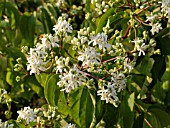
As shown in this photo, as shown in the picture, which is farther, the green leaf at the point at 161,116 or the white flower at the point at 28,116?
the green leaf at the point at 161,116

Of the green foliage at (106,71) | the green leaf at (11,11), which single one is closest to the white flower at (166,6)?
the green foliage at (106,71)

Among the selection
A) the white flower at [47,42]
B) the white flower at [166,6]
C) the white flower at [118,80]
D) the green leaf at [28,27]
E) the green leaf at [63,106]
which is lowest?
the green leaf at [63,106]

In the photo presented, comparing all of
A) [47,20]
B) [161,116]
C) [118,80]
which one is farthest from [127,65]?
[47,20]

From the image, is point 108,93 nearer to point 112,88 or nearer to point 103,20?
point 112,88

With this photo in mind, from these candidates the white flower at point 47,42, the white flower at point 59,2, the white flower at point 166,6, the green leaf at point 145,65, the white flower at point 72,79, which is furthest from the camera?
the white flower at point 59,2

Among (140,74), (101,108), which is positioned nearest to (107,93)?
(101,108)

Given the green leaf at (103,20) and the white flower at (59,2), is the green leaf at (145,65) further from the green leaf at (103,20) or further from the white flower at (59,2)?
the white flower at (59,2)

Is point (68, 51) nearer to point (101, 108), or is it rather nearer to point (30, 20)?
point (101, 108)
